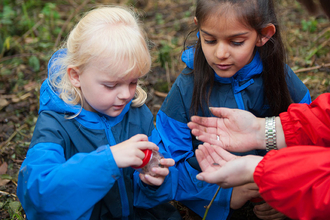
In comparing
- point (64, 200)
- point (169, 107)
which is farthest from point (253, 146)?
point (64, 200)

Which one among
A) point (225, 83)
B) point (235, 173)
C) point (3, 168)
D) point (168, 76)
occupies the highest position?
point (225, 83)

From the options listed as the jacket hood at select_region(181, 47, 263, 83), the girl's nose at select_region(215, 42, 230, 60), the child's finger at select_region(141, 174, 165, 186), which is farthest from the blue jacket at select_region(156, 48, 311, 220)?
the child's finger at select_region(141, 174, 165, 186)

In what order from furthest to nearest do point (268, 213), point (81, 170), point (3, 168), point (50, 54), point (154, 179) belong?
point (50, 54) < point (3, 168) < point (268, 213) < point (154, 179) < point (81, 170)

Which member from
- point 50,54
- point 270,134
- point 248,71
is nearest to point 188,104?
point 248,71

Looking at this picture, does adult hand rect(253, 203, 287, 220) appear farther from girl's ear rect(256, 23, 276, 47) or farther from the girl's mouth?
Result: girl's ear rect(256, 23, 276, 47)

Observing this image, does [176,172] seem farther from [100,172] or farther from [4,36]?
[4,36]

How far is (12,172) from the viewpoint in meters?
2.83

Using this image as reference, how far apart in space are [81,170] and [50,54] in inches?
115

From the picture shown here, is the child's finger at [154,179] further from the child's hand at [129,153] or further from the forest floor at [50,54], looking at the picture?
the forest floor at [50,54]

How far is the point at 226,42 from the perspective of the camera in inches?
86.0

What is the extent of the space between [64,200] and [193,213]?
111 cm

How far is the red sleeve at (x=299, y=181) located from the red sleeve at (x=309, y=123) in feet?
1.39

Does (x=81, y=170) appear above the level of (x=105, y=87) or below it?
below

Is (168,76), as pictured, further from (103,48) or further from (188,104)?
(103,48)
